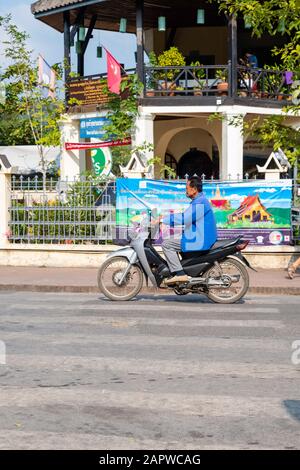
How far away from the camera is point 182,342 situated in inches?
332

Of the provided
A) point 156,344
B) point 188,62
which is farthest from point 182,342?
point 188,62

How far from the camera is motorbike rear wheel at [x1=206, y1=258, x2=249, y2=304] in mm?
11539

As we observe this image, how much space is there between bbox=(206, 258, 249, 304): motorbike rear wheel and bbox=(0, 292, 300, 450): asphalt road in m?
0.57

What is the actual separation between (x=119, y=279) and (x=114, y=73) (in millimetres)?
12264

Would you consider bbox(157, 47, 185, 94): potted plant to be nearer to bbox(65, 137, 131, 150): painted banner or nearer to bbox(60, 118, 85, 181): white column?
bbox(65, 137, 131, 150): painted banner

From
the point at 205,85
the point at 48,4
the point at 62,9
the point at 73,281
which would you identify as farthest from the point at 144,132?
the point at 73,281

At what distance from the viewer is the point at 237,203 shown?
16234 mm

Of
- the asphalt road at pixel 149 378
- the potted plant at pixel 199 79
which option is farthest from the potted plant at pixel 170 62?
the asphalt road at pixel 149 378

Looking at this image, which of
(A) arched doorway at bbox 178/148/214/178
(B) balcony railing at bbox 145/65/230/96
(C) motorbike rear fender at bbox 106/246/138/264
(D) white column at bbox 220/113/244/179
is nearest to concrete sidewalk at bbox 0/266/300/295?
(C) motorbike rear fender at bbox 106/246/138/264

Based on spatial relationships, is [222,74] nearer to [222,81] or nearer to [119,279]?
[222,81]

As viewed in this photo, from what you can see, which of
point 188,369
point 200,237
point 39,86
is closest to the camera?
point 188,369

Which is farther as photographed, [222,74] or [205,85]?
[205,85]

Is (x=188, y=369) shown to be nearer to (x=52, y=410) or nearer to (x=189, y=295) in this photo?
(x=52, y=410)
